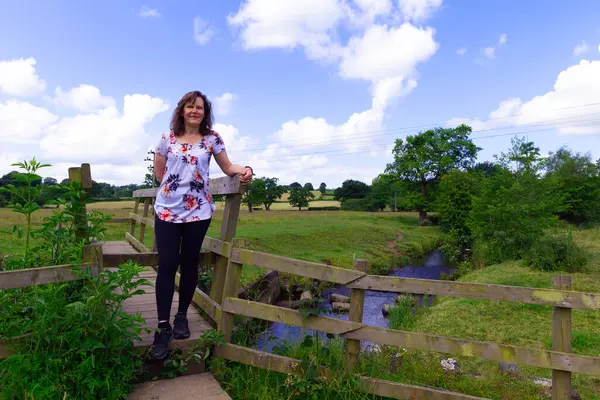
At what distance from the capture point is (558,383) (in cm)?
319

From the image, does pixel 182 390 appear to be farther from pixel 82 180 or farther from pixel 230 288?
pixel 82 180

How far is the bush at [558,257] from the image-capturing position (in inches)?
491

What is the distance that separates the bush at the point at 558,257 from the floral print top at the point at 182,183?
504 inches

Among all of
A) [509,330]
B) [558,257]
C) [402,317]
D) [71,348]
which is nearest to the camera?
[71,348]

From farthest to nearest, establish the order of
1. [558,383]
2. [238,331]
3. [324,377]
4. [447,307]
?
1. [447,307]
2. [238,331]
3. [324,377]
4. [558,383]

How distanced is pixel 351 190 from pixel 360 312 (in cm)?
9668

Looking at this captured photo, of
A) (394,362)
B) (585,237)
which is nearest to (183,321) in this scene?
(394,362)

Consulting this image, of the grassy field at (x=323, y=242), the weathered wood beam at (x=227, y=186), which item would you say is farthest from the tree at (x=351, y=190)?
the weathered wood beam at (x=227, y=186)

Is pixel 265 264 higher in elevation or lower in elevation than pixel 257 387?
higher

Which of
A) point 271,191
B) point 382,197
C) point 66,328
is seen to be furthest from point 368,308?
point 382,197

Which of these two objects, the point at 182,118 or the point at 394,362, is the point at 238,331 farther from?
the point at 182,118

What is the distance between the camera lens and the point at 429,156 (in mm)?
45656

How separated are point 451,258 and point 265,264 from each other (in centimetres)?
2205

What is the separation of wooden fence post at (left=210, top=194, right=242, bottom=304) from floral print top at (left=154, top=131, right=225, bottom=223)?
0.46 meters
